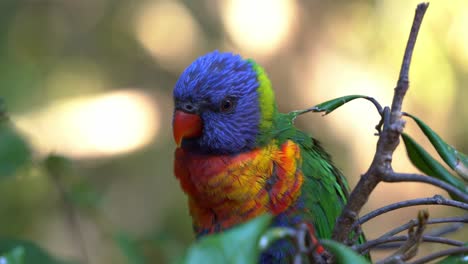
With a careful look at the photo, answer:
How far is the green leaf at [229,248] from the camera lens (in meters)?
0.58

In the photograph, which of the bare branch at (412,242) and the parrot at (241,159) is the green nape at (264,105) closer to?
the parrot at (241,159)

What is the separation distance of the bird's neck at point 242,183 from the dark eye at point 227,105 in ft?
0.45

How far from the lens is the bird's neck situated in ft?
4.80

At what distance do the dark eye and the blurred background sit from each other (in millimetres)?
1913

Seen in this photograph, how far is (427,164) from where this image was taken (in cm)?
94

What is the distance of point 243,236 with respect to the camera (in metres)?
0.60

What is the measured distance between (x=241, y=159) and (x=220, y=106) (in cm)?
17

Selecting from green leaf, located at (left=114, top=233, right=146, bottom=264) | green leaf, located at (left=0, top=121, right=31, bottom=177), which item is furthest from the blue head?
green leaf, located at (left=0, top=121, right=31, bottom=177)

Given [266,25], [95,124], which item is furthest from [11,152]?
[266,25]

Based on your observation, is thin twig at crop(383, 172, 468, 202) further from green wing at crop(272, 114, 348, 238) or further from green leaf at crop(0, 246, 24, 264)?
green wing at crop(272, 114, 348, 238)

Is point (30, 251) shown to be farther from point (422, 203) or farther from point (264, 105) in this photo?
point (422, 203)

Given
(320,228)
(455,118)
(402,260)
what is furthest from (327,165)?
(455,118)

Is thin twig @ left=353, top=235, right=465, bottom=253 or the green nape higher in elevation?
the green nape

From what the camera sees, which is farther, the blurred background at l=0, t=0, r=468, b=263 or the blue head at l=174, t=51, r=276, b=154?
the blurred background at l=0, t=0, r=468, b=263
